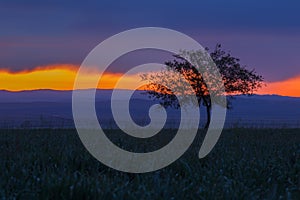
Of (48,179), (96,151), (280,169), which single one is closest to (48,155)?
(96,151)

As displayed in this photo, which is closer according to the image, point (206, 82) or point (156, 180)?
point (156, 180)

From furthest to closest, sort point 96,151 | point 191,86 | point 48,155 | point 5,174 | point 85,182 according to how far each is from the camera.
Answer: point 191,86 → point 96,151 → point 48,155 → point 5,174 → point 85,182

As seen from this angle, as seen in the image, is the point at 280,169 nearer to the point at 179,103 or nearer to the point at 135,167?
the point at 135,167

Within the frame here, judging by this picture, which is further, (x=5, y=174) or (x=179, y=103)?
(x=179, y=103)

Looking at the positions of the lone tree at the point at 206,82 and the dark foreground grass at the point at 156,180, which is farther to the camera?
the lone tree at the point at 206,82

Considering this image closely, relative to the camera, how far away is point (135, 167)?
10344 mm

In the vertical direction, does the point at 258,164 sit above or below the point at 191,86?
below

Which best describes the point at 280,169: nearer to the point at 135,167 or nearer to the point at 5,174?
the point at 135,167

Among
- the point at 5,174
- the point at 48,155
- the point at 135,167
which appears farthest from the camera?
the point at 48,155

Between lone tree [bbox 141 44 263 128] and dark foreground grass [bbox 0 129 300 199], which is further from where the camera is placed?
lone tree [bbox 141 44 263 128]

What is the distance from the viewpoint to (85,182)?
734cm

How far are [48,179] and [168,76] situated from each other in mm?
44554

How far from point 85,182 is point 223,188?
6.89 feet

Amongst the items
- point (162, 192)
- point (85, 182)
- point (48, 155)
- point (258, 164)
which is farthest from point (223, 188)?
point (48, 155)
